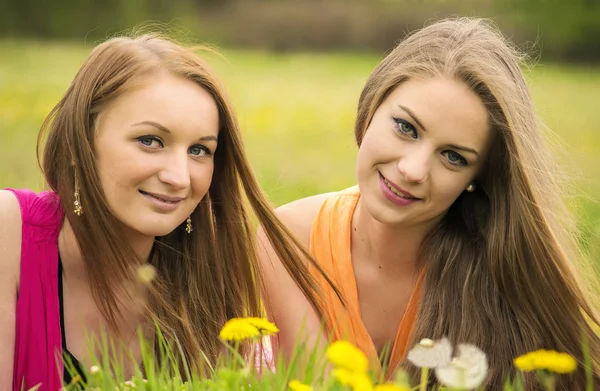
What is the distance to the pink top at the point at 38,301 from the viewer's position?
278 centimetres

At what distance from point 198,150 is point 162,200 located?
224 millimetres

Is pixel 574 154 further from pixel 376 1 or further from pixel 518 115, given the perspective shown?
pixel 376 1

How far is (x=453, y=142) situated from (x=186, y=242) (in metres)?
1.02

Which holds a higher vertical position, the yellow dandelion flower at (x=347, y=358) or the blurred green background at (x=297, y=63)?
the yellow dandelion flower at (x=347, y=358)

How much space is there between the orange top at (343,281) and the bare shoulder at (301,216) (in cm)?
3

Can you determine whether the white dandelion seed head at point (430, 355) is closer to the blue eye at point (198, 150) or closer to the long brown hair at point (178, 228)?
the long brown hair at point (178, 228)

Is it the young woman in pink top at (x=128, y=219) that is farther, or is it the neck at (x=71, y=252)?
the neck at (x=71, y=252)

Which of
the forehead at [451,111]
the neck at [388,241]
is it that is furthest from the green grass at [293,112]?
the neck at [388,241]

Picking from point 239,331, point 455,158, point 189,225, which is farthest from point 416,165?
point 239,331

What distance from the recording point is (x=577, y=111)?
468 inches

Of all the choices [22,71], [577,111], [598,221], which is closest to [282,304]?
[598,221]

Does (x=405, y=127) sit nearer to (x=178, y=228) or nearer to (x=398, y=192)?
(x=398, y=192)

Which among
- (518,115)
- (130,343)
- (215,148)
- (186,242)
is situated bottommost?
(130,343)

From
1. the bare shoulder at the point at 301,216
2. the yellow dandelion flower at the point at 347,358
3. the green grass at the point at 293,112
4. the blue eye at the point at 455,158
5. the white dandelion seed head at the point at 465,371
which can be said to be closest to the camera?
the yellow dandelion flower at the point at 347,358
